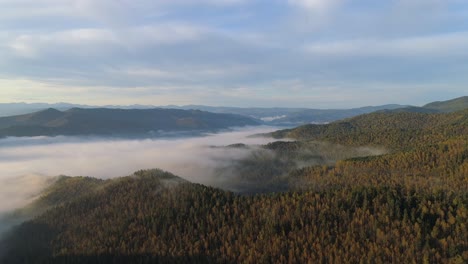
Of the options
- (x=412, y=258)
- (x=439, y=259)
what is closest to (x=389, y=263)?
(x=412, y=258)

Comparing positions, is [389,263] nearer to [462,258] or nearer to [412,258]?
[412,258]

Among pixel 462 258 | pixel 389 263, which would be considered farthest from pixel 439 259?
pixel 389 263

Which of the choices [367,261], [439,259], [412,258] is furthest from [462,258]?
[367,261]

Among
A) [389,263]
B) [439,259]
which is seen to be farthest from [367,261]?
[439,259]

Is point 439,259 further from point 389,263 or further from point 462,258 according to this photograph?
point 389,263

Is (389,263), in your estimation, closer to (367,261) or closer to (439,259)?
(367,261)
